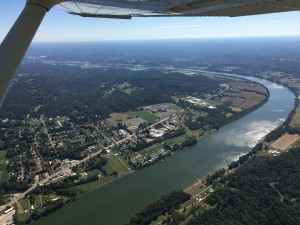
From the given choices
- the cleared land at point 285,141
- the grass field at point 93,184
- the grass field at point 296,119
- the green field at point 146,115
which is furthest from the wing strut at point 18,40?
the green field at point 146,115

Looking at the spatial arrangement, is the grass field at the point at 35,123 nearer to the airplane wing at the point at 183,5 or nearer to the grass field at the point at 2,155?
the grass field at the point at 2,155

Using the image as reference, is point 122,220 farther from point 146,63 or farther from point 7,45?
point 146,63

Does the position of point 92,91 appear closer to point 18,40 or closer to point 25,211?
point 25,211

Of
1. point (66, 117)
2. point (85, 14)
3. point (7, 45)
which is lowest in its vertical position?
point (66, 117)

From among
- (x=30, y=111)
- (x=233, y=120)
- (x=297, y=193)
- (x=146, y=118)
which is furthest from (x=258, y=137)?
(x=30, y=111)

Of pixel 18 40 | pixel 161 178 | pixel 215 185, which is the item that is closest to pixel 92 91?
pixel 161 178
